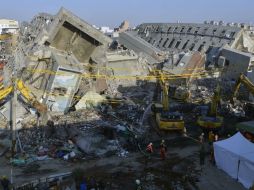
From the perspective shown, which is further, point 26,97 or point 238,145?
point 26,97

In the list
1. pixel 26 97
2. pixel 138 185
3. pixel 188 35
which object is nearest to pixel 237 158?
pixel 138 185

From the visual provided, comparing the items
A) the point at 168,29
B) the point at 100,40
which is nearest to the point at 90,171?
the point at 100,40

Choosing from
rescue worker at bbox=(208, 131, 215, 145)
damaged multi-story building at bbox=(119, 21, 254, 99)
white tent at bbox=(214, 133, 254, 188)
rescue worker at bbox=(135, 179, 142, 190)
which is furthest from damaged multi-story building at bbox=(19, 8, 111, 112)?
white tent at bbox=(214, 133, 254, 188)

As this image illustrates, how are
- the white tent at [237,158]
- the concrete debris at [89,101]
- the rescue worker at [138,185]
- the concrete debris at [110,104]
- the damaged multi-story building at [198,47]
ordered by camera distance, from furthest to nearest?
1. the damaged multi-story building at [198,47]
2. the concrete debris at [89,101]
3. the concrete debris at [110,104]
4. the white tent at [237,158]
5. the rescue worker at [138,185]

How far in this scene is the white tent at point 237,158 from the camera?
1377 cm

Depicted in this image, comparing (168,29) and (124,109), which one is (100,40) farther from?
(168,29)

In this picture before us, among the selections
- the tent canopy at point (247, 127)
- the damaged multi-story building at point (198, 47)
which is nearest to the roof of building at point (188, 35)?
the damaged multi-story building at point (198, 47)

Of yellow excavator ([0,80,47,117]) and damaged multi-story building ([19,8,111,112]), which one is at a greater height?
damaged multi-story building ([19,8,111,112])

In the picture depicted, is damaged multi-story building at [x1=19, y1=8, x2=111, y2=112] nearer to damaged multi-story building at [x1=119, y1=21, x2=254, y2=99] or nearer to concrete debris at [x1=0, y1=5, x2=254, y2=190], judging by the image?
concrete debris at [x1=0, y1=5, x2=254, y2=190]

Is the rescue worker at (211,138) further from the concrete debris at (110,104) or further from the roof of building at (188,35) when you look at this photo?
the roof of building at (188,35)

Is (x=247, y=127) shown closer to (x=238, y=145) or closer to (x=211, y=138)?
(x=211, y=138)

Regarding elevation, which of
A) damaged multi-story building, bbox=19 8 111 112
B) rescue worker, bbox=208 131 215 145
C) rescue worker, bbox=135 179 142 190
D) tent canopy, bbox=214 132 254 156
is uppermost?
damaged multi-story building, bbox=19 8 111 112

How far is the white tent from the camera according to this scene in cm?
1377

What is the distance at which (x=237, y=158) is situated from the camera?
14.2 metres
